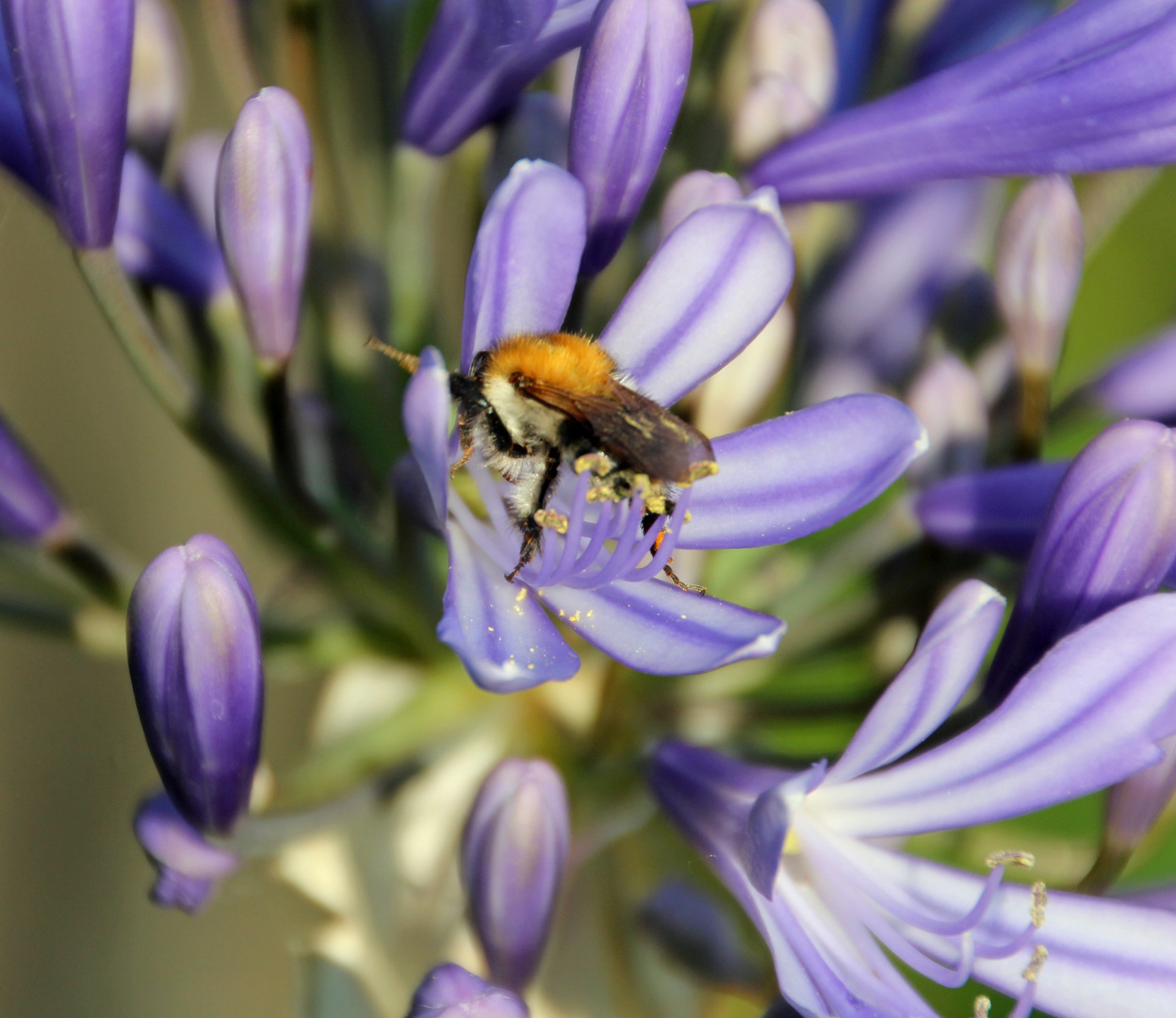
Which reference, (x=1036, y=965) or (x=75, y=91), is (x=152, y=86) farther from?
(x=1036, y=965)

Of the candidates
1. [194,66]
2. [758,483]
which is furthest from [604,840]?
[194,66]

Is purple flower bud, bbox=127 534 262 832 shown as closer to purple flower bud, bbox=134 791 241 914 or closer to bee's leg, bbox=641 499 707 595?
purple flower bud, bbox=134 791 241 914

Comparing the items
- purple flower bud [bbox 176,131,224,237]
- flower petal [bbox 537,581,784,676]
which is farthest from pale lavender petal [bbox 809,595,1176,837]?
purple flower bud [bbox 176,131,224,237]

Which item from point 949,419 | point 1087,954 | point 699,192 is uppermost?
point 699,192

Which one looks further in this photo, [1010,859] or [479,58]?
[479,58]

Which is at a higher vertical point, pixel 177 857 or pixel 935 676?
pixel 935 676

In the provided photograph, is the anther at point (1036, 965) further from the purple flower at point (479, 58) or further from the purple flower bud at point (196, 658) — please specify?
the purple flower at point (479, 58)

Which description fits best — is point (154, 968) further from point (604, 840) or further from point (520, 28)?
point (520, 28)

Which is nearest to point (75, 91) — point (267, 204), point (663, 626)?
point (267, 204)
